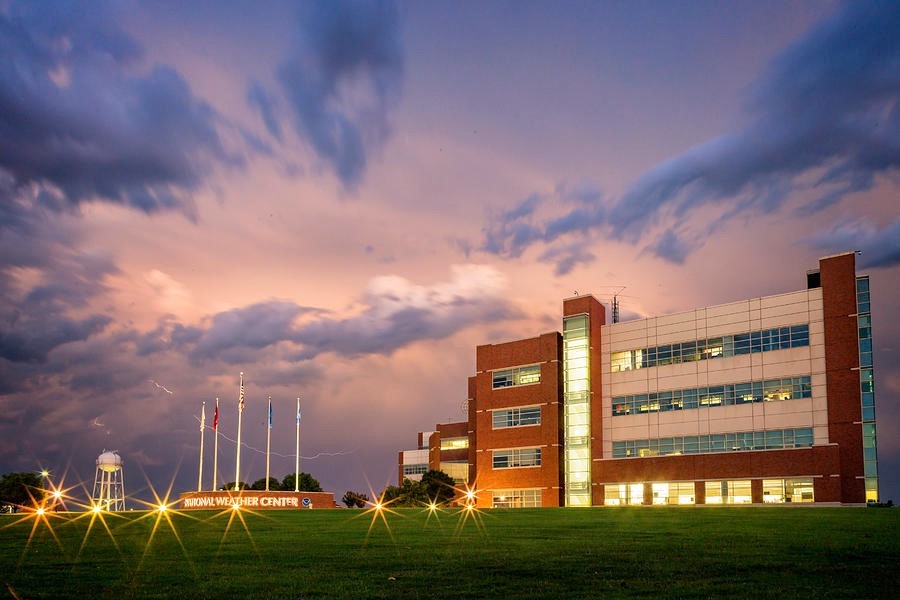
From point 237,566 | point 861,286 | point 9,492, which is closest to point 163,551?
point 237,566

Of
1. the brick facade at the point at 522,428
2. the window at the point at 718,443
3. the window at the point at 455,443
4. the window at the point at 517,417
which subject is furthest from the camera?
the window at the point at 455,443

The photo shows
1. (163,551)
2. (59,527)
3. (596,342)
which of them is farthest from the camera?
(596,342)

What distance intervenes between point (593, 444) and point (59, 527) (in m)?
55.4

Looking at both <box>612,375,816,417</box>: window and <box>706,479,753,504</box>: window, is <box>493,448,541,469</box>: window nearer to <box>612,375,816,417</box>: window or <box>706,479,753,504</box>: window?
<box>612,375,816,417</box>: window

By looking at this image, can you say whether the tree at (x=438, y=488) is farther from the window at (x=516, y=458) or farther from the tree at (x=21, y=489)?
the tree at (x=21, y=489)

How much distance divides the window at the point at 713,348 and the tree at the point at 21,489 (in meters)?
56.9

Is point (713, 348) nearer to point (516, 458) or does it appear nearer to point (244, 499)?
Answer: point (516, 458)

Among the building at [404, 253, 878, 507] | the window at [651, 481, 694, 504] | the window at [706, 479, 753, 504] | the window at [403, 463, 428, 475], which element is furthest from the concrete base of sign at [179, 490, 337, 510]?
the window at [403, 463, 428, 475]

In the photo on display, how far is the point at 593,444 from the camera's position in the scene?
79000mm

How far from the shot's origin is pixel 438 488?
81375 millimetres

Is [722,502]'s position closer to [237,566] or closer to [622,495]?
[622,495]

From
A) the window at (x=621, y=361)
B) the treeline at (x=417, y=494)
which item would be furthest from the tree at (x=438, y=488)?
the window at (x=621, y=361)

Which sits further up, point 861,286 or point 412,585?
point 861,286

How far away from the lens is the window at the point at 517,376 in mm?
82375
